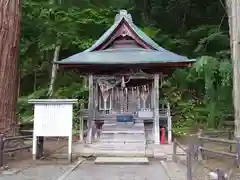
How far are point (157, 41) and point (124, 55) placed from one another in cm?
857

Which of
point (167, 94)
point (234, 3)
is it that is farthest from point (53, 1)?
point (234, 3)

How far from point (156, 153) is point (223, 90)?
26.2 ft

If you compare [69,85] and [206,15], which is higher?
[206,15]

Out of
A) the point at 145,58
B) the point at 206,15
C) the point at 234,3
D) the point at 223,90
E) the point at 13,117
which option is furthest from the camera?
the point at 206,15

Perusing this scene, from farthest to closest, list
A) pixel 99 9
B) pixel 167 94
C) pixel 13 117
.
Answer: pixel 99 9 → pixel 167 94 → pixel 13 117

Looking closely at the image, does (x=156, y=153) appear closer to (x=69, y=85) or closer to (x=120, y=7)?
(x=69, y=85)

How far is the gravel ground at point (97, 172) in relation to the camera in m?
7.62

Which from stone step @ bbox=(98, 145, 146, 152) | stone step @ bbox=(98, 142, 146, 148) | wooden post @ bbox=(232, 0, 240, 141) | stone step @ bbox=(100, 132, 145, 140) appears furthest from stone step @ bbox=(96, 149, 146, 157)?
wooden post @ bbox=(232, 0, 240, 141)

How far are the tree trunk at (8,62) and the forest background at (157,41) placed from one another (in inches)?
282

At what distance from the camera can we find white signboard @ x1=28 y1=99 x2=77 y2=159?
1000 centimetres

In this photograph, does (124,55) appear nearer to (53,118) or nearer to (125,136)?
(125,136)

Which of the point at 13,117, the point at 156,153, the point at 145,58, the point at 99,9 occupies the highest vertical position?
the point at 99,9

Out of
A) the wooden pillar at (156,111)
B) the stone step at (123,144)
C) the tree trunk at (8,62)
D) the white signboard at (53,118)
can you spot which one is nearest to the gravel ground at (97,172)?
the white signboard at (53,118)

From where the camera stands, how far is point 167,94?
846 inches
